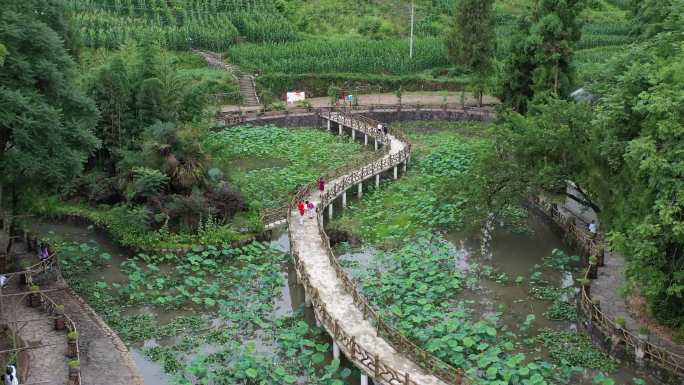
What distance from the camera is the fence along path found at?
2020 centimetres

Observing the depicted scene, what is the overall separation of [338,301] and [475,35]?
29.9 meters

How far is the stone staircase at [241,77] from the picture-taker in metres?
53.0

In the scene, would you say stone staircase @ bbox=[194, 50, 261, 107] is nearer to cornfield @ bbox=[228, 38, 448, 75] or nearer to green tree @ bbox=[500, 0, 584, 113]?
cornfield @ bbox=[228, 38, 448, 75]

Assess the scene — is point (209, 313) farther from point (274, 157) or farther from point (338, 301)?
Answer: point (274, 157)

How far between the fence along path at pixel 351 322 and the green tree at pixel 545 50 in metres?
15.7

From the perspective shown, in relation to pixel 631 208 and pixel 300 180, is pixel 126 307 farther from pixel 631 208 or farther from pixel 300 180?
pixel 631 208

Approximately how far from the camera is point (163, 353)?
23328 millimetres

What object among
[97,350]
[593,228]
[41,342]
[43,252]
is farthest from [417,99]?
[41,342]

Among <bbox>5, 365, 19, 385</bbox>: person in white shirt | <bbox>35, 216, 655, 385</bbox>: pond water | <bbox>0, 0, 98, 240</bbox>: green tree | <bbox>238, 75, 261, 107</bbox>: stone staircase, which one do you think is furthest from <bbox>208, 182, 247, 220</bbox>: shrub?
<bbox>238, 75, 261, 107</bbox>: stone staircase

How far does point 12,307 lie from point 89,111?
7.59 metres

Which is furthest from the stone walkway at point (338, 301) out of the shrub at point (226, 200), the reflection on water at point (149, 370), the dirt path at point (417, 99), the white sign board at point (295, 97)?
the dirt path at point (417, 99)

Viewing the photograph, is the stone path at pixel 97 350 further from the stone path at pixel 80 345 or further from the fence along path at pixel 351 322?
the fence along path at pixel 351 322

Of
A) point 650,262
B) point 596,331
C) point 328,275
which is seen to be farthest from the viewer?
point 328,275

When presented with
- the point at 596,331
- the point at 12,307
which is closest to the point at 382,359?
the point at 596,331
